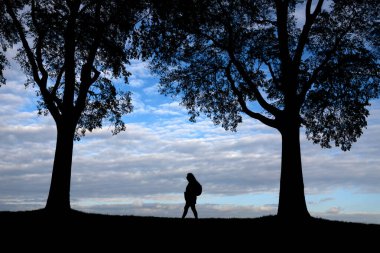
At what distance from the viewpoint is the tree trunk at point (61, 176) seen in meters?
23.3

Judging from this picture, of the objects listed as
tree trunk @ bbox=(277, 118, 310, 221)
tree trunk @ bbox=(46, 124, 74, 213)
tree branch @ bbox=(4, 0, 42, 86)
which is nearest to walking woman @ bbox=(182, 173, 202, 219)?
tree trunk @ bbox=(277, 118, 310, 221)

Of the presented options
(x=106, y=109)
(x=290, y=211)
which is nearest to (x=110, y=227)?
(x=290, y=211)

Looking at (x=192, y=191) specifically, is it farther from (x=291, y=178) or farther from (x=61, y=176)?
(x=61, y=176)

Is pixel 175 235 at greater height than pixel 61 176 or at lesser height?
lesser

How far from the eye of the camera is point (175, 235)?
55.6 ft

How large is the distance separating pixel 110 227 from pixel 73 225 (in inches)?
70.7

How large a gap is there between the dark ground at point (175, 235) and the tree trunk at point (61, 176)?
2.38 ft

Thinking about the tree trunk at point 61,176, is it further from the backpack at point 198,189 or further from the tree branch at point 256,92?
the tree branch at point 256,92

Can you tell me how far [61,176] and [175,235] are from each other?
9.02 metres

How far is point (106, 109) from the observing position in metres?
29.0

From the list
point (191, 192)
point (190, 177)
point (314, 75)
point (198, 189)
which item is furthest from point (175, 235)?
point (314, 75)

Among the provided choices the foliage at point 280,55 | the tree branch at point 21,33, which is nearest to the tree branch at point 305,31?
the foliage at point 280,55

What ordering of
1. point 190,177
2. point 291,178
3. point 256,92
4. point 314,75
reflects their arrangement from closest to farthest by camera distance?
point 291,178, point 190,177, point 256,92, point 314,75

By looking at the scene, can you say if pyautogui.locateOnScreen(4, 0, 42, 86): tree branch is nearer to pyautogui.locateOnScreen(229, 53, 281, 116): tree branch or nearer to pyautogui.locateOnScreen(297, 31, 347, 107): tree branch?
pyautogui.locateOnScreen(229, 53, 281, 116): tree branch
